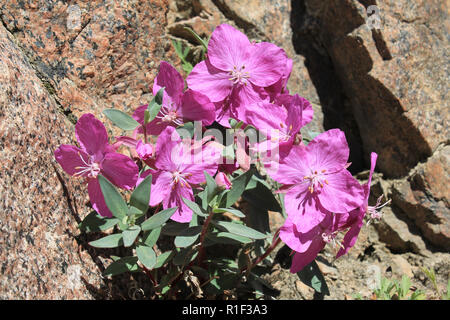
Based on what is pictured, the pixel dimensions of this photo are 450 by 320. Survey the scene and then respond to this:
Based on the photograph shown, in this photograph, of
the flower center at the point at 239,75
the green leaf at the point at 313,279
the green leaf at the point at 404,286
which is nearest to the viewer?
the flower center at the point at 239,75

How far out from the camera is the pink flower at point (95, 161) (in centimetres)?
162

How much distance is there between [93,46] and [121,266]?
3.58 ft

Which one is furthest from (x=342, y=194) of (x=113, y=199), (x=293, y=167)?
(x=113, y=199)

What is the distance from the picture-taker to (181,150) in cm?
164

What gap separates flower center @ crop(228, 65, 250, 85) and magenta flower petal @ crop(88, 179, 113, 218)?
69 cm

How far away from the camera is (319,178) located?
5.46 feet

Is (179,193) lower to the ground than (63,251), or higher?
higher

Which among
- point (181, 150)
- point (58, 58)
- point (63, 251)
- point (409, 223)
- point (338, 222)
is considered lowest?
point (409, 223)

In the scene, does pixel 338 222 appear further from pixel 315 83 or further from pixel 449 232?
pixel 315 83

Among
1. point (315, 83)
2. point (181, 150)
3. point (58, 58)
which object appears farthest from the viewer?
point (315, 83)

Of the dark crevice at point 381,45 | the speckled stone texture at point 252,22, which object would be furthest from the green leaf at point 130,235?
the dark crevice at point 381,45

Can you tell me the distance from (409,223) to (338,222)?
40.4 inches

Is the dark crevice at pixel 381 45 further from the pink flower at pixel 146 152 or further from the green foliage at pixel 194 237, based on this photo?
the pink flower at pixel 146 152

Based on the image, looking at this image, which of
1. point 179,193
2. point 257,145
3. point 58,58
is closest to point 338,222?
point 257,145
